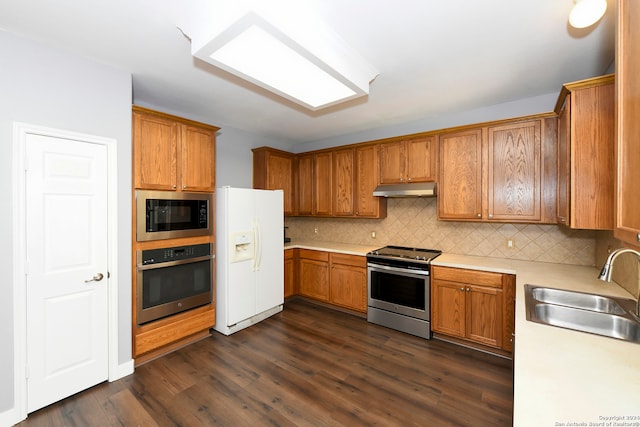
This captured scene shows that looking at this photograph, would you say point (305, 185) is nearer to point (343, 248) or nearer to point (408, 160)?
point (343, 248)

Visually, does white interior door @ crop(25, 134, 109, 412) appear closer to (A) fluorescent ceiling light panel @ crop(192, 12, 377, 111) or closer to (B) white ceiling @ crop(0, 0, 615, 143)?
(B) white ceiling @ crop(0, 0, 615, 143)

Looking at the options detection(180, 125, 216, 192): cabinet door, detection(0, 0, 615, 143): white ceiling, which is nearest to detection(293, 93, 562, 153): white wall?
detection(0, 0, 615, 143): white ceiling

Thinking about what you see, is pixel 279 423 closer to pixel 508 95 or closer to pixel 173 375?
pixel 173 375

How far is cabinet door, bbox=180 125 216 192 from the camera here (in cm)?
283

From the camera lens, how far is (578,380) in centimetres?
96

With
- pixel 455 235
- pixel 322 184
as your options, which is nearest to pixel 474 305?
pixel 455 235

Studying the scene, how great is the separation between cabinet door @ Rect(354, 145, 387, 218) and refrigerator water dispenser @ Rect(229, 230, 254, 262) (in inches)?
61.9

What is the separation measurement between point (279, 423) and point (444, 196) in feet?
9.10

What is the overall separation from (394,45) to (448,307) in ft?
8.42

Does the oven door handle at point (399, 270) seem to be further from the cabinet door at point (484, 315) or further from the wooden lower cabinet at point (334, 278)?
the cabinet door at point (484, 315)

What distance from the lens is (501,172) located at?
2.86 meters

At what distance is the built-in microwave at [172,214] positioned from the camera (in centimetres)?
252

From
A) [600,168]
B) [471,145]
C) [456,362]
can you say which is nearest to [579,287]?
[600,168]

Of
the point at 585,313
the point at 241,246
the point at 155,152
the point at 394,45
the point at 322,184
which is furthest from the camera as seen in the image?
the point at 322,184
